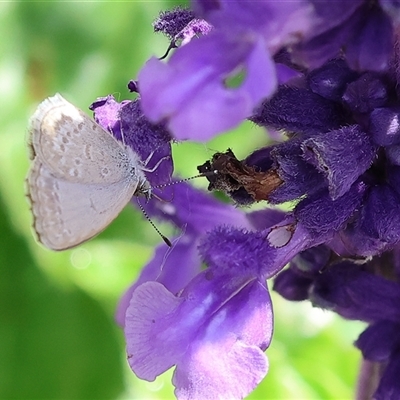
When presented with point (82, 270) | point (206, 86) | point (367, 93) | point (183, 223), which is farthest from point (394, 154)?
point (82, 270)

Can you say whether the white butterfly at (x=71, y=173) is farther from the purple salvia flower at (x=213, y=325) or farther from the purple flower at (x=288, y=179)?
the purple salvia flower at (x=213, y=325)

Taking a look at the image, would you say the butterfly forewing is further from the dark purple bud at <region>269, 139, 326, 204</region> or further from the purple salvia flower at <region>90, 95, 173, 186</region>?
the dark purple bud at <region>269, 139, 326, 204</region>

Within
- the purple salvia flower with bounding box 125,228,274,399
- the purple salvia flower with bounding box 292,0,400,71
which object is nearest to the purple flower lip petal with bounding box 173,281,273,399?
the purple salvia flower with bounding box 125,228,274,399

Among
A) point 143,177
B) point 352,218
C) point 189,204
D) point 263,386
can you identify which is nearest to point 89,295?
point 263,386

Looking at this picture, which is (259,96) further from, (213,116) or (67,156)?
(67,156)

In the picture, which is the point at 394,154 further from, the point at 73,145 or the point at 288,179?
the point at 73,145

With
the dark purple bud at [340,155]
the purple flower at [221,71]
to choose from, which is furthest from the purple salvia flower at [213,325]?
the purple flower at [221,71]
